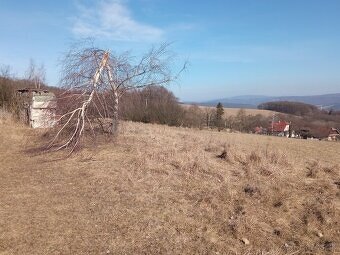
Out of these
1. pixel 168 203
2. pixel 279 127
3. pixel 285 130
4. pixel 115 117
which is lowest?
pixel 285 130

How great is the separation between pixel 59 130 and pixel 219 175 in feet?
17.8

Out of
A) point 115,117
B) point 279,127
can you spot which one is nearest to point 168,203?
point 115,117

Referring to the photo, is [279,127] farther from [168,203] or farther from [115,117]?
[168,203]

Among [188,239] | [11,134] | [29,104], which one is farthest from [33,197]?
[29,104]

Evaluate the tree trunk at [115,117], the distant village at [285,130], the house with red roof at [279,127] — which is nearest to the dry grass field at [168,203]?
the tree trunk at [115,117]

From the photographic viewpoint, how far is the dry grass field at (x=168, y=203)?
5105 mm

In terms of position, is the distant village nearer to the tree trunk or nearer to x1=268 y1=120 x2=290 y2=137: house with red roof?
x1=268 y1=120 x2=290 y2=137: house with red roof

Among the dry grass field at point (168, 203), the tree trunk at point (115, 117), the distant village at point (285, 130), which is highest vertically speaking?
the tree trunk at point (115, 117)

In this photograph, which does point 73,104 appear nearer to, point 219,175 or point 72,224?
point 219,175

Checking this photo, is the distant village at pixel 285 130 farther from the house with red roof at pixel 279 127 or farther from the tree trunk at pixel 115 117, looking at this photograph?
the tree trunk at pixel 115 117

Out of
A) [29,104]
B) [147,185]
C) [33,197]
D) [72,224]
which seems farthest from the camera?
[29,104]

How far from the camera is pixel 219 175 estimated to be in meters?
8.12

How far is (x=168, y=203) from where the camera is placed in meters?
6.59

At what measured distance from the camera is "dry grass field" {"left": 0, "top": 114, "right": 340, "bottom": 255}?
511cm
